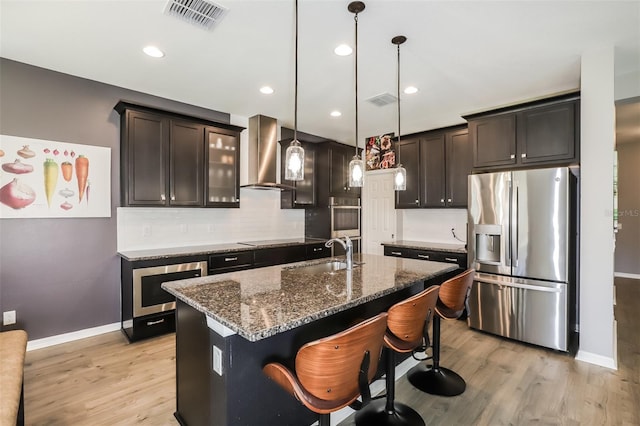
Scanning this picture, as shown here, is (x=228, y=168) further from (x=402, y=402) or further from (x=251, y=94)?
(x=402, y=402)

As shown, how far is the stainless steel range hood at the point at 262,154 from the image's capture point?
443 cm

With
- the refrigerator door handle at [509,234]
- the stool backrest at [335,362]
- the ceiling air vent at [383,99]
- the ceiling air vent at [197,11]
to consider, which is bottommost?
the stool backrest at [335,362]

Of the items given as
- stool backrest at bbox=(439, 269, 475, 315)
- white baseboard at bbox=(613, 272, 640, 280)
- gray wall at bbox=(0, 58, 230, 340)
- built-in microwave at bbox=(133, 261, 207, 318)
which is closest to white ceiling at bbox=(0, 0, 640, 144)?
gray wall at bbox=(0, 58, 230, 340)

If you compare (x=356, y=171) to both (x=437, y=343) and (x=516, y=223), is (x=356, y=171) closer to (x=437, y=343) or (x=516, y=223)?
(x=437, y=343)

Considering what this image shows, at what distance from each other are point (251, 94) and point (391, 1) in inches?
83.1

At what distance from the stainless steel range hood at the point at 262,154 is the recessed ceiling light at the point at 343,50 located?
2009mm

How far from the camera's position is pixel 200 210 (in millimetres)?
4133

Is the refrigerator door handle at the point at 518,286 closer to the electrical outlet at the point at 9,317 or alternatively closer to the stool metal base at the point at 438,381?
the stool metal base at the point at 438,381

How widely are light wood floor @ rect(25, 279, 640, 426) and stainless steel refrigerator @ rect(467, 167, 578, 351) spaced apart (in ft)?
0.90

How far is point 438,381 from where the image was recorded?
7.87 feet

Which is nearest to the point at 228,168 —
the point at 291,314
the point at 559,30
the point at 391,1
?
the point at 391,1

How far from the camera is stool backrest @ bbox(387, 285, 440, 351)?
175cm

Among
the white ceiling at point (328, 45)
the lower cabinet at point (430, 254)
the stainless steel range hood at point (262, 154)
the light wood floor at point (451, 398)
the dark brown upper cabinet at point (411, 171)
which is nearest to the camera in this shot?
the light wood floor at point (451, 398)

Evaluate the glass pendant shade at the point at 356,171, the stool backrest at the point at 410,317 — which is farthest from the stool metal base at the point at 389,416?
the glass pendant shade at the point at 356,171
